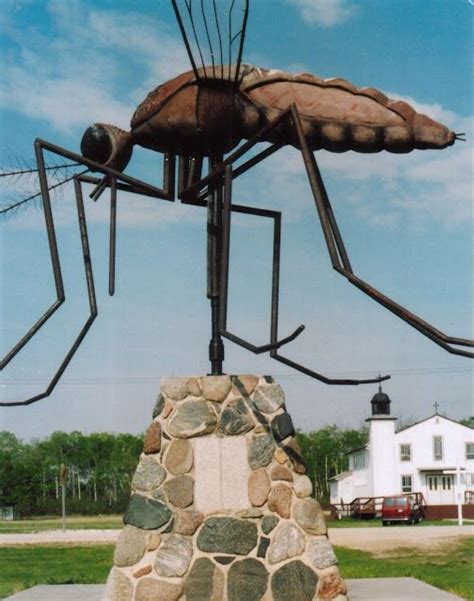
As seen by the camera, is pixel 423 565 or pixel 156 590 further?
pixel 423 565

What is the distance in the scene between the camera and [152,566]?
229 inches

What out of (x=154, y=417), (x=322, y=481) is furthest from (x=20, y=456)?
(x=154, y=417)

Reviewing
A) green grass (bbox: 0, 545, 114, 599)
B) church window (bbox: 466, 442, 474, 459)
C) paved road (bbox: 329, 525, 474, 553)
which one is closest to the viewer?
green grass (bbox: 0, 545, 114, 599)

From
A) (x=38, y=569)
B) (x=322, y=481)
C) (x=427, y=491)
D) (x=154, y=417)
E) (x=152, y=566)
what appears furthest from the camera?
(x=322, y=481)

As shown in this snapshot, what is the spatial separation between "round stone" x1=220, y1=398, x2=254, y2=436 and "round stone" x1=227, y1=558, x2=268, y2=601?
85 centimetres

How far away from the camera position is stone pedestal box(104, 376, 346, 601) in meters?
5.82

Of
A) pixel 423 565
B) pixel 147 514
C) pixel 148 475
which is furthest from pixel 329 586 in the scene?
pixel 423 565

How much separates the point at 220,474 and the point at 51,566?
26.9ft

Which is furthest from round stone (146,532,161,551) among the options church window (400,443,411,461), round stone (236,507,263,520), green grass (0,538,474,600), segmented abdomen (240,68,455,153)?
church window (400,443,411,461)

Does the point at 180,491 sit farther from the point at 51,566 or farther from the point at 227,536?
the point at 51,566

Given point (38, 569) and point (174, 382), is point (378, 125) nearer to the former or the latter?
point (174, 382)

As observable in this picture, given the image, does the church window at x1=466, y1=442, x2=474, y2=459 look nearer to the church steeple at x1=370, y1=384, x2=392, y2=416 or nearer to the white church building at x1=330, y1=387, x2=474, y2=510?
the white church building at x1=330, y1=387, x2=474, y2=510

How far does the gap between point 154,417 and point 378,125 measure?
2.57m

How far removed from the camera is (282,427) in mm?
6148
